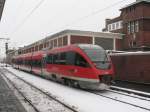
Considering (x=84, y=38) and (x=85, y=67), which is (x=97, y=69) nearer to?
(x=85, y=67)

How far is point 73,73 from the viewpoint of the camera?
20719 millimetres

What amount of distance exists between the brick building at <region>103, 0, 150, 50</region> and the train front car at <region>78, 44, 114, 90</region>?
36709mm

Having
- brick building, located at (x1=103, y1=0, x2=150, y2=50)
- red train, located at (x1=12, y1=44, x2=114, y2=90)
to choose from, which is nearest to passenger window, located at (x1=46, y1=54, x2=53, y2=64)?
red train, located at (x1=12, y1=44, x2=114, y2=90)

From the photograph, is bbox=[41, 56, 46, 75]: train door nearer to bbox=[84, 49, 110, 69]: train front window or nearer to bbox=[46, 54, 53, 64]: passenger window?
bbox=[46, 54, 53, 64]: passenger window

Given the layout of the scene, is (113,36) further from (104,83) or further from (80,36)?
(104,83)

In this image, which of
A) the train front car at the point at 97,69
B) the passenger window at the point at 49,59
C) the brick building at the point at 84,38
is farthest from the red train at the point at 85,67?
the brick building at the point at 84,38

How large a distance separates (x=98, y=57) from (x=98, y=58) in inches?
3.9

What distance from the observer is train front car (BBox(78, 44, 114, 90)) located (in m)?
18.7

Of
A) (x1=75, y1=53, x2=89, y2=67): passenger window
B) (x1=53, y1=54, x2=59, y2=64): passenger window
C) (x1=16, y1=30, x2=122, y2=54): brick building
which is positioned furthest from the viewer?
(x1=16, y1=30, x2=122, y2=54): brick building

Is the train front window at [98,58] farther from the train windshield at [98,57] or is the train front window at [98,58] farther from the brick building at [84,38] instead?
the brick building at [84,38]

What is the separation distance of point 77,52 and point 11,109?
8.30m

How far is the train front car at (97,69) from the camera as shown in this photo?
1866cm

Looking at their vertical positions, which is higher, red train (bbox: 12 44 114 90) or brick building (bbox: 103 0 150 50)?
brick building (bbox: 103 0 150 50)

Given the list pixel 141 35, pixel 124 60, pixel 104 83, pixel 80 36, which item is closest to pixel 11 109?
pixel 104 83
